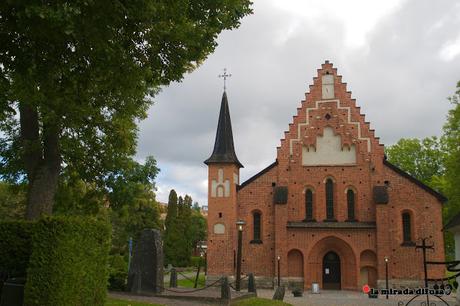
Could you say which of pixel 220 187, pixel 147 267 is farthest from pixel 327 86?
pixel 147 267

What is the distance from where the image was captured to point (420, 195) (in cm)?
3062

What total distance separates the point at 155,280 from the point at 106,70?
1290 cm

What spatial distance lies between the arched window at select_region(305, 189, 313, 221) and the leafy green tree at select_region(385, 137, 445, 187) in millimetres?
19095

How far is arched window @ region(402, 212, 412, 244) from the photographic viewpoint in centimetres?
3036

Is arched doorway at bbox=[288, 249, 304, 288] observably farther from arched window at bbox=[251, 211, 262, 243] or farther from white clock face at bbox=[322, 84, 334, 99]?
white clock face at bbox=[322, 84, 334, 99]

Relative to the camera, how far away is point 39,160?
15.3m

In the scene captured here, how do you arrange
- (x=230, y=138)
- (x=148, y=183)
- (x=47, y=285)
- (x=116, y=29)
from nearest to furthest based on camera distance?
(x=116, y=29)
(x=47, y=285)
(x=148, y=183)
(x=230, y=138)

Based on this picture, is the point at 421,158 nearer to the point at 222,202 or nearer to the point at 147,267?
the point at 222,202

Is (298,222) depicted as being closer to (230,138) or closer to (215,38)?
(230,138)

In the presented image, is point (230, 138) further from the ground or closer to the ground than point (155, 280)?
further from the ground

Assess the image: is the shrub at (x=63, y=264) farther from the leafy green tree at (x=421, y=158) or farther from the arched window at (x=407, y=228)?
the leafy green tree at (x=421, y=158)

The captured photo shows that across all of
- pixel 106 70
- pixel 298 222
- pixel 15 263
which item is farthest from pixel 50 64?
pixel 298 222

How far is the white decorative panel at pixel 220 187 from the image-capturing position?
3253 centimetres

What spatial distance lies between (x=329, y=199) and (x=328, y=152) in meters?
3.18
